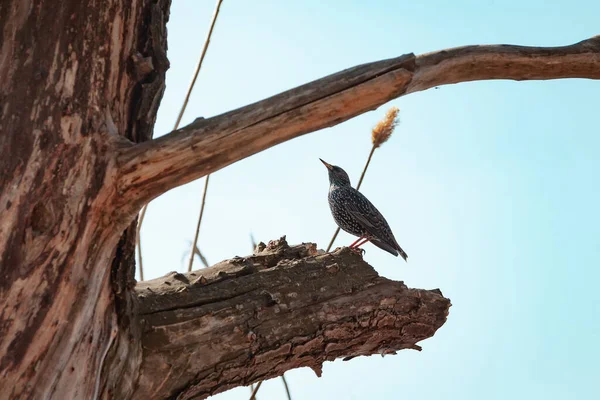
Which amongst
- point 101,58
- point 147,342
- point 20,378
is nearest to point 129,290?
point 147,342

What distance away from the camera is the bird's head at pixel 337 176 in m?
Answer: 8.23

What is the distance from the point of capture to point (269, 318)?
11.5ft

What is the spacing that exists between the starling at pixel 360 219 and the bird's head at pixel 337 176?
392 millimetres

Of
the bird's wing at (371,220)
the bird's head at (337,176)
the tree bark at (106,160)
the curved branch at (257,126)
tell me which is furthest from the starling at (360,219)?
the curved branch at (257,126)

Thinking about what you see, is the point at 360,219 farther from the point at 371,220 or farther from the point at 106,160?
the point at 106,160

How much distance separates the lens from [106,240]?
2869 mm

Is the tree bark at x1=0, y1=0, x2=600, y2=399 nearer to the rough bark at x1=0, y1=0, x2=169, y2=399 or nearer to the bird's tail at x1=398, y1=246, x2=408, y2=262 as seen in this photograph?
the rough bark at x1=0, y1=0, x2=169, y2=399

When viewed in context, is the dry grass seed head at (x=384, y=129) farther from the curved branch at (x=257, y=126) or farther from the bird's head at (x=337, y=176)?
the bird's head at (x=337, y=176)

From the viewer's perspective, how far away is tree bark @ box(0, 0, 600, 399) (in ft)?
8.82

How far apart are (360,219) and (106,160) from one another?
14.9 feet

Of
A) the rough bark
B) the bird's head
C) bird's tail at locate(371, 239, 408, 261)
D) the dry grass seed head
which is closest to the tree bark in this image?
the rough bark

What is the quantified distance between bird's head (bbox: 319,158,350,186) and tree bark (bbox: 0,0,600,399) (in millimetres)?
4920

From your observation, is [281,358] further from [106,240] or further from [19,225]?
[19,225]

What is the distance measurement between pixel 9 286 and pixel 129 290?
615mm
